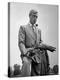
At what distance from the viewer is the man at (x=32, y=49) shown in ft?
7.87

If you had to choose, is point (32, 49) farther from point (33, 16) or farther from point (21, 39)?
point (33, 16)

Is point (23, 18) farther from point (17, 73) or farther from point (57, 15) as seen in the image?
point (17, 73)

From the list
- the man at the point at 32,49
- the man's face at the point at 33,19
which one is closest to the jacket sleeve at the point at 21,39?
the man at the point at 32,49

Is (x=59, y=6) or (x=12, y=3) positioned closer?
(x=12, y=3)

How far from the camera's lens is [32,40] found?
243 centimetres

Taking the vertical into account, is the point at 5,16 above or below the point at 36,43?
above

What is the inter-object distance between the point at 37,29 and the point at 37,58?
13.0 inches

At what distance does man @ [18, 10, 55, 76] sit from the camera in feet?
7.87

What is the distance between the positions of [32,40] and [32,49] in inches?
4.0

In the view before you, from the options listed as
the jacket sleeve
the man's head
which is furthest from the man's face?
the jacket sleeve

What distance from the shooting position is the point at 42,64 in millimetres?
2461

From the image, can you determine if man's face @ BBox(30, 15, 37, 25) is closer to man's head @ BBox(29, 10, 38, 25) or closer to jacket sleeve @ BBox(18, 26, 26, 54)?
man's head @ BBox(29, 10, 38, 25)

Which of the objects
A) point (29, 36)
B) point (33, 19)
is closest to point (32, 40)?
point (29, 36)

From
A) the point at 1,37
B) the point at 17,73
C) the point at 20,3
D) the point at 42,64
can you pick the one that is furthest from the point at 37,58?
the point at 20,3
